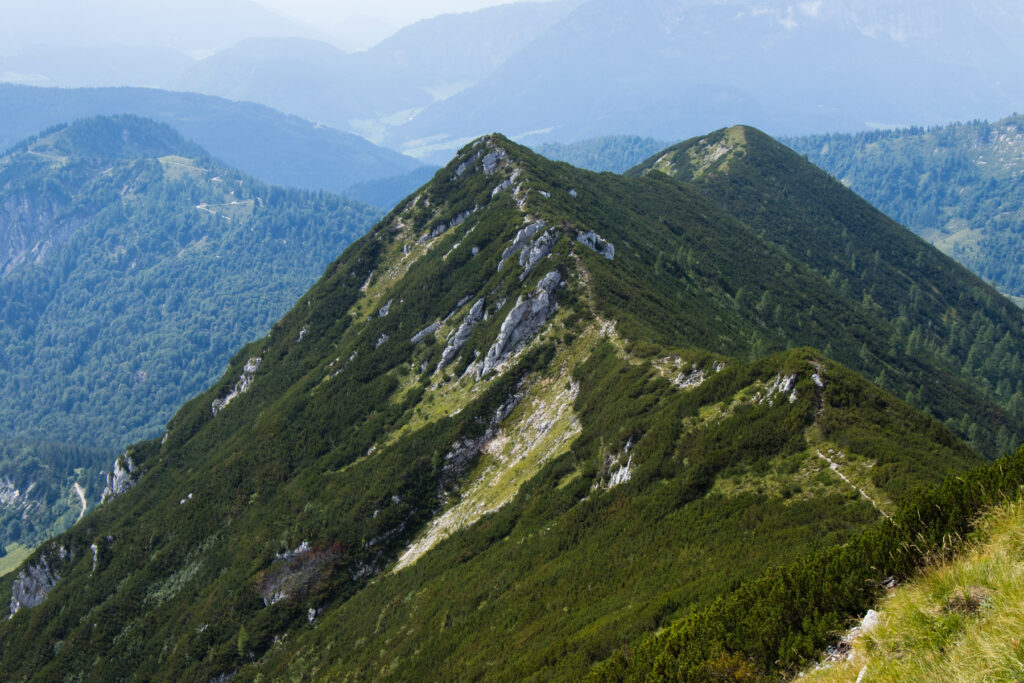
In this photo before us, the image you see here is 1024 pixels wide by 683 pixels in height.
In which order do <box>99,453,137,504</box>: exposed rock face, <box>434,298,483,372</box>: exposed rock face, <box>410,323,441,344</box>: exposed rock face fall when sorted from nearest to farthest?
<box>434,298,483,372</box>: exposed rock face → <box>410,323,441,344</box>: exposed rock face → <box>99,453,137,504</box>: exposed rock face

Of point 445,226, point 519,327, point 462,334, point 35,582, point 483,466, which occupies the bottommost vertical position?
point 35,582

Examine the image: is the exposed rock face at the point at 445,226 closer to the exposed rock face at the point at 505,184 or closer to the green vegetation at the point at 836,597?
the exposed rock face at the point at 505,184

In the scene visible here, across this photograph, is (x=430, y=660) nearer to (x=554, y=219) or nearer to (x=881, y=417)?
(x=881, y=417)

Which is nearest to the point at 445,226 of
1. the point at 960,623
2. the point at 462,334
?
the point at 462,334

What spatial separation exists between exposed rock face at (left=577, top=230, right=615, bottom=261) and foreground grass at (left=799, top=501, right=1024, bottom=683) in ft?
315

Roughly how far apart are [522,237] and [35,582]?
362 ft

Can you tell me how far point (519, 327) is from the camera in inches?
3748

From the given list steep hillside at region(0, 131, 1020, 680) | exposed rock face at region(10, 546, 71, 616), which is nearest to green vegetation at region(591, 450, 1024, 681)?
steep hillside at region(0, 131, 1020, 680)

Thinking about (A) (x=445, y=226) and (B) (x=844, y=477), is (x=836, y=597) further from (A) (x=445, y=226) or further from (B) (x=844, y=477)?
(A) (x=445, y=226)

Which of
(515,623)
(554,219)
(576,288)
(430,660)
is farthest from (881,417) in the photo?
(554,219)

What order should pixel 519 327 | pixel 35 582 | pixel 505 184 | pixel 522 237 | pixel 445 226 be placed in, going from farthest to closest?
1. pixel 445 226
2. pixel 505 184
3. pixel 35 582
4. pixel 522 237
5. pixel 519 327

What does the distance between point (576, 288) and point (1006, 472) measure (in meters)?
77.0

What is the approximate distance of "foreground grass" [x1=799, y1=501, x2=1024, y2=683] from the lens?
13625 mm

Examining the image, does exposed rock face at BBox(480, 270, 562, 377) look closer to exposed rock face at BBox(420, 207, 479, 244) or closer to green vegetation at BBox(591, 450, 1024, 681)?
exposed rock face at BBox(420, 207, 479, 244)
